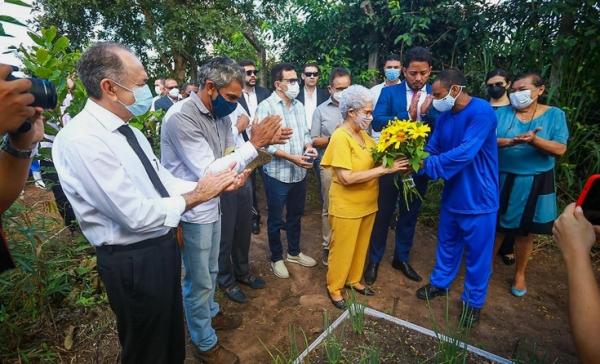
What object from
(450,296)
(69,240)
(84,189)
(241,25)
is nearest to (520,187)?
(450,296)

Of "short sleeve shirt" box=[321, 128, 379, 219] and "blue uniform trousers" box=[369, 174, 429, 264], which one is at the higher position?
"short sleeve shirt" box=[321, 128, 379, 219]

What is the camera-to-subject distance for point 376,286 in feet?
12.2

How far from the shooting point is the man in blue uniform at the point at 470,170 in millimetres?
2789

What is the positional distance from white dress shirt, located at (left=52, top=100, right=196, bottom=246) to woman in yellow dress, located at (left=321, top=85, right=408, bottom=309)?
1.53 meters

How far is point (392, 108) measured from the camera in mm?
3783

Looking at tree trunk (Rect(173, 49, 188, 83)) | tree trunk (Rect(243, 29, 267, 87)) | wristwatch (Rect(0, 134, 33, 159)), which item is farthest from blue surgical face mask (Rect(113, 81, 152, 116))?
tree trunk (Rect(173, 49, 188, 83))

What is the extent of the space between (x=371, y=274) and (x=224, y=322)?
5.47ft

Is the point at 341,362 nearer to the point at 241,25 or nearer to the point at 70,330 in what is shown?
the point at 70,330

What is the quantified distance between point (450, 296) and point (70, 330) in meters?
3.58

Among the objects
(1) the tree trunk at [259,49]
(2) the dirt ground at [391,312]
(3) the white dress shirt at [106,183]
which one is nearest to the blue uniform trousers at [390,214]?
(2) the dirt ground at [391,312]

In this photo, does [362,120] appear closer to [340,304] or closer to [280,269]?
[340,304]

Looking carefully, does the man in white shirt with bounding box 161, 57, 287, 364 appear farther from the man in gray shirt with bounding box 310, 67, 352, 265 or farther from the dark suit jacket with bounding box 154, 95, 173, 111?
the dark suit jacket with bounding box 154, 95, 173, 111

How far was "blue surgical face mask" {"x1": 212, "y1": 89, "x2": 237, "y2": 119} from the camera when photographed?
2440mm

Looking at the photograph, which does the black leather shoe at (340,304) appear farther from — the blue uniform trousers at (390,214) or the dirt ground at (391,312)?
the blue uniform trousers at (390,214)
